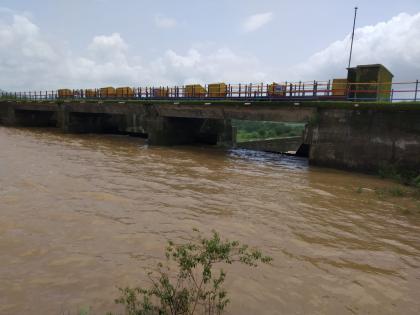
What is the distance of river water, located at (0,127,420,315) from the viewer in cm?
520

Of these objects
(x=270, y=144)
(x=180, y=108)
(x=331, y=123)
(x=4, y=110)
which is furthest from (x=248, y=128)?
(x=331, y=123)

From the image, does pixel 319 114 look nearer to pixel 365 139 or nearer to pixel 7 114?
pixel 365 139

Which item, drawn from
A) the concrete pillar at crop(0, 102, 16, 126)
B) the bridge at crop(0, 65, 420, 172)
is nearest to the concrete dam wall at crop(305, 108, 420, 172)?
the bridge at crop(0, 65, 420, 172)

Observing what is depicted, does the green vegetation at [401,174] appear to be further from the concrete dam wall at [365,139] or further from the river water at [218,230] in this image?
the river water at [218,230]

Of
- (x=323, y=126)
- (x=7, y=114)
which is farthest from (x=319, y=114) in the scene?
(x=7, y=114)

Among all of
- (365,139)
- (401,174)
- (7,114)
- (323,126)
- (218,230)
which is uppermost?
(323,126)

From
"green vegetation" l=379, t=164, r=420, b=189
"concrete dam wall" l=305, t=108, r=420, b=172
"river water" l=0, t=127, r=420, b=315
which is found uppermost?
"concrete dam wall" l=305, t=108, r=420, b=172

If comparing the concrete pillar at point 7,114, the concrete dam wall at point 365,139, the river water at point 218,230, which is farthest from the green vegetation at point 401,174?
the concrete pillar at point 7,114

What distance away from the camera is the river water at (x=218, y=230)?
5.20 meters

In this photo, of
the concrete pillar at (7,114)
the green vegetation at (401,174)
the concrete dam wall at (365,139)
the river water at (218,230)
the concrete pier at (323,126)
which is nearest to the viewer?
the river water at (218,230)

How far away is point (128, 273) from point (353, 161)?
13494 mm

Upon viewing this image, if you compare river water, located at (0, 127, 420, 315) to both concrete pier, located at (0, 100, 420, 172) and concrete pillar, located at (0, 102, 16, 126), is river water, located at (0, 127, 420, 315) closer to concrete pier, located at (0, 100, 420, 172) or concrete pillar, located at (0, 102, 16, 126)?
concrete pier, located at (0, 100, 420, 172)

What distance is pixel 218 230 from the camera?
8.00 meters

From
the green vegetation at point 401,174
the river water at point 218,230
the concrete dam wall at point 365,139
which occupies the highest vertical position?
the concrete dam wall at point 365,139
